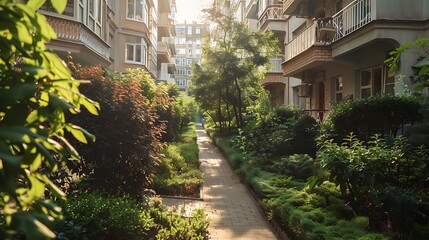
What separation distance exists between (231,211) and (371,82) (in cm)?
782

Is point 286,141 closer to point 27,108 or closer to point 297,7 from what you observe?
point 297,7

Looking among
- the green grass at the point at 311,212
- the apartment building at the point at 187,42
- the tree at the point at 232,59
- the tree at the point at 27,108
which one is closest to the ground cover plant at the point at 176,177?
the green grass at the point at 311,212

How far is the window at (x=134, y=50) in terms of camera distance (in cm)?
2767

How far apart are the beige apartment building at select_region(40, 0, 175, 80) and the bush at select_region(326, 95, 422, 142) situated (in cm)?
649

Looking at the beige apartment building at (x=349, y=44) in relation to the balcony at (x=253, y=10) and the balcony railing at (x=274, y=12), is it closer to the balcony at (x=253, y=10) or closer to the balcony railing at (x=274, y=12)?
the balcony railing at (x=274, y=12)

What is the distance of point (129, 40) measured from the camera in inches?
1090

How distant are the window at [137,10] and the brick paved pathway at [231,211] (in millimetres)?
18262

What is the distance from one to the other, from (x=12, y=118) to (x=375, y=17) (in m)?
11.3

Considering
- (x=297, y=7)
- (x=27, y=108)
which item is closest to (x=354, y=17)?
(x=297, y=7)

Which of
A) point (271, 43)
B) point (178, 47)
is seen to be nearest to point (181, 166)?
point (271, 43)

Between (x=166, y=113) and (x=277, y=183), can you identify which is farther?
(x=166, y=113)

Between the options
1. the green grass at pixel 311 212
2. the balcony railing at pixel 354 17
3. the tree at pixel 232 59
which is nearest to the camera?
the green grass at pixel 311 212

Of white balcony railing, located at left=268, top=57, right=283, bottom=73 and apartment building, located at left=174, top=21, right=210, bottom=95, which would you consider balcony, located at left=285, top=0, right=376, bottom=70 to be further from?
apartment building, located at left=174, top=21, right=210, bottom=95

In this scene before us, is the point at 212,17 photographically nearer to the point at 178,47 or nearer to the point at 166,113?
the point at 166,113
